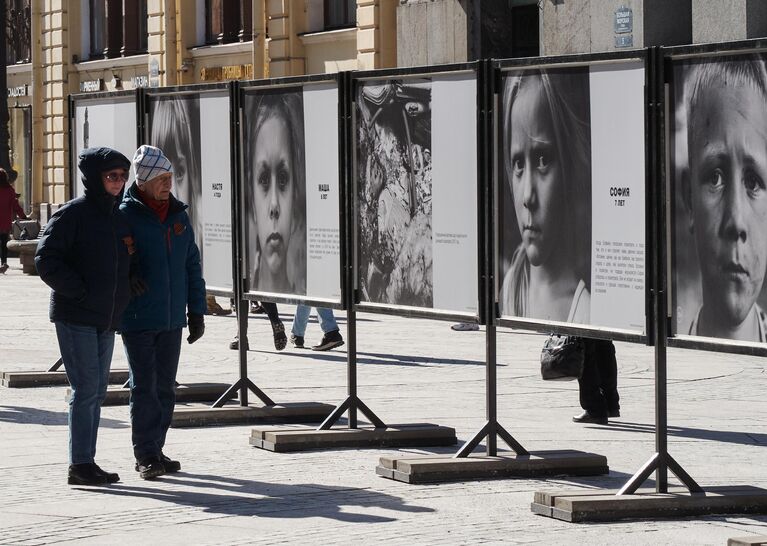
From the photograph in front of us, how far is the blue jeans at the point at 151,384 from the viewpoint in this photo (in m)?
9.15

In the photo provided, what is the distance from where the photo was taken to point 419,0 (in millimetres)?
24641

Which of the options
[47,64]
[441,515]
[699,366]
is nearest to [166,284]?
[441,515]

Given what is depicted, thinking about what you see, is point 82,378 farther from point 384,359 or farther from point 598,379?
point 384,359

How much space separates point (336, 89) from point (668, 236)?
2.88 meters

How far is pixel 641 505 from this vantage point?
790 cm

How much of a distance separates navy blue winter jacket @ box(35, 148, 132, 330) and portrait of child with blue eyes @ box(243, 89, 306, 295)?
1687mm

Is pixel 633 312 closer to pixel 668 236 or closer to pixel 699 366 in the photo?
pixel 668 236

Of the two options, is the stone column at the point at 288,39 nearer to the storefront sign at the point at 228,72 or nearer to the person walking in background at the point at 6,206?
the storefront sign at the point at 228,72

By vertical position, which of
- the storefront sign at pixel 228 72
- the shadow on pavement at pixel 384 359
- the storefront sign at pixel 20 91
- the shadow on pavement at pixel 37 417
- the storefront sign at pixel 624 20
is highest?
the storefront sign at pixel 20 91

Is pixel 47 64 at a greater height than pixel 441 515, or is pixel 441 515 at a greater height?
pixel 47 64

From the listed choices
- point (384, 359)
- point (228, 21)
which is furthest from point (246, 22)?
point (384, 359)

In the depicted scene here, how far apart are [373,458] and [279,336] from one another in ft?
19.9

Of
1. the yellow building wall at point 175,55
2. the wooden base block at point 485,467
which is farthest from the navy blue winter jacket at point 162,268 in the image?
the yellow building wall at point 175,55

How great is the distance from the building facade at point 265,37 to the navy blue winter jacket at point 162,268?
1048 centimetres
